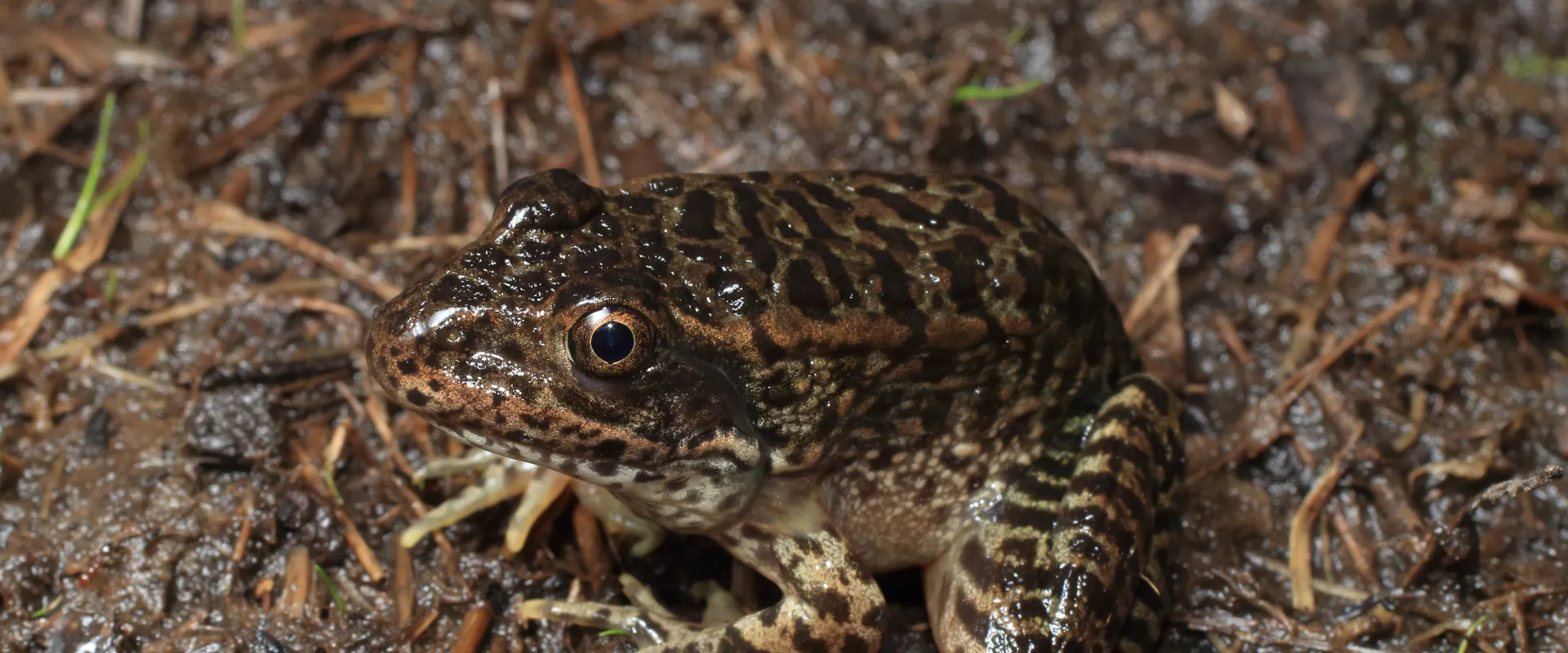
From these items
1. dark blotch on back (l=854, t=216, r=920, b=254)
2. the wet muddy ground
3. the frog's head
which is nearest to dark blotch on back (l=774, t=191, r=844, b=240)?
Result: dark blotch on back (l=854, t=216, r=920, b=254)

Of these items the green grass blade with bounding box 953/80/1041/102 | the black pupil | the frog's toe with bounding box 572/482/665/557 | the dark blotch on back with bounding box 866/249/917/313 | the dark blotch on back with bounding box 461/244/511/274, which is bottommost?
the frog's toe with bounding box 572/482/665/557

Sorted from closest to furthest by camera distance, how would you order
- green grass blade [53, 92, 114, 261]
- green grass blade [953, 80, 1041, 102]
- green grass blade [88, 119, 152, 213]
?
1. green grass blade [53, 92, 114, 261]
2. green grass blade [88, 119, 152, 213]
3. green grass blade [953, 80, 1041, 102]

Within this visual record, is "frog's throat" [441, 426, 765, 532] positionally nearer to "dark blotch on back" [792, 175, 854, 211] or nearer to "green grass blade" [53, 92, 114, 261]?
"dark blotch on back" [792, 175, 854, 211]

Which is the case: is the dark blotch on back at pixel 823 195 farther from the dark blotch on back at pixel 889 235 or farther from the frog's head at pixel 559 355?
the frog's head at pixel 559 355

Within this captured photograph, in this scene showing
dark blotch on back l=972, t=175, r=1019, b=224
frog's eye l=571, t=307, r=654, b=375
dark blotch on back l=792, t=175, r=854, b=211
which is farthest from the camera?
dark blotch on back l=972, t=175, r=1019, b=224

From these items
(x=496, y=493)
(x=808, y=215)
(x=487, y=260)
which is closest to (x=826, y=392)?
(x=808, y=215)

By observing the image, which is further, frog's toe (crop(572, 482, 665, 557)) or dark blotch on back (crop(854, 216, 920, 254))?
frog's toe (crop(572, 482, 665, 557))

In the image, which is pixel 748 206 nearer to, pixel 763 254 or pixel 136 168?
pixel 763 254
